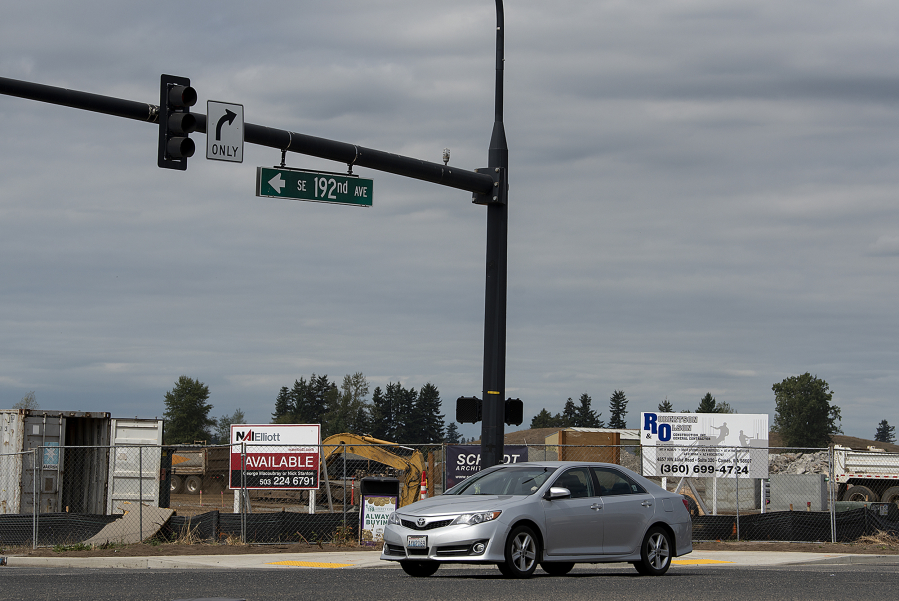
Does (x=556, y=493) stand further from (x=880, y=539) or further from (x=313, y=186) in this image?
(x=880, y=539)

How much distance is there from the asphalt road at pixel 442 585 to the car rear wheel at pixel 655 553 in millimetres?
212

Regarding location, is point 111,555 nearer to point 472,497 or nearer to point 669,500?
point 472,497

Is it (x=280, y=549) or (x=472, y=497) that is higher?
(x=472, y=497)

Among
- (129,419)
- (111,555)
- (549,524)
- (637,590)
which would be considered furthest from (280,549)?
(637,590)

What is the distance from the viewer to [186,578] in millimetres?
13148

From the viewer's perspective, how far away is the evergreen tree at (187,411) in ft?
445

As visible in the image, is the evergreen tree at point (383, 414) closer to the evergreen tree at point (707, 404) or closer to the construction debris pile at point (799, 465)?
the evergreen tree at point (707, 404)

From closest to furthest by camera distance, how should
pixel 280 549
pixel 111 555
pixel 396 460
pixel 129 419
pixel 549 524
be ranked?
pixel 549 524, pixel 111 555, pixel 280 549, pixel 129 419, pixel 396 460

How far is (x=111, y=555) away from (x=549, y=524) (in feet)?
28.8

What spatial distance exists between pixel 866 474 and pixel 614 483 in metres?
26.4

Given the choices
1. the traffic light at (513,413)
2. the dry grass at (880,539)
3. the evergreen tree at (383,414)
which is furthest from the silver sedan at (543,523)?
the evergreen tree at (383,414)

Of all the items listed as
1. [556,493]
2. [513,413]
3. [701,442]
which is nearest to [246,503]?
[513,413]

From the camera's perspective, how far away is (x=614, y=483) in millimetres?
14156

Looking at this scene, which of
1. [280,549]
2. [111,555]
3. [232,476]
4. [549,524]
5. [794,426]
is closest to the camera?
[549,524]
